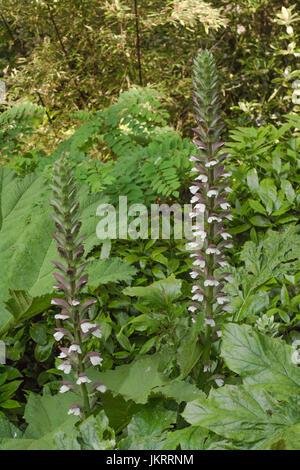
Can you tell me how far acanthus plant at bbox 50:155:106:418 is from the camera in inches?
44.3

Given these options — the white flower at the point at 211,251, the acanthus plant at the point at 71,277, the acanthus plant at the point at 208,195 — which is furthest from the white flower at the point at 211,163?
the acanthus plant at the point at 71,277

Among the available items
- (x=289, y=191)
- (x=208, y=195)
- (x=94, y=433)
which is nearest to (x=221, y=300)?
(x=208, y=195)

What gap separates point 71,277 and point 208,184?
559 millimetres

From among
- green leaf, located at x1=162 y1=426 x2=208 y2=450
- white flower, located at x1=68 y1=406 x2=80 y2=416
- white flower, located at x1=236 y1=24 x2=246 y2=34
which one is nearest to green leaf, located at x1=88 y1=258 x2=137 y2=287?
white flower, located at x1=68 y1=406 x2=80 y2=416

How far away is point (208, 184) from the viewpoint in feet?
4.88

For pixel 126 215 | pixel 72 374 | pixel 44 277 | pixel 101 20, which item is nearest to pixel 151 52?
pixel 101 20

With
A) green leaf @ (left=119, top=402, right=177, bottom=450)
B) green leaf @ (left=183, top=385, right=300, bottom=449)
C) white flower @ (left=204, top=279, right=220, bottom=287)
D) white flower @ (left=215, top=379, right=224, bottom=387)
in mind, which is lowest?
white flower @ (left=215, top=379, right=224, bottom=387)

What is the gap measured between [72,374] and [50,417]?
17cm

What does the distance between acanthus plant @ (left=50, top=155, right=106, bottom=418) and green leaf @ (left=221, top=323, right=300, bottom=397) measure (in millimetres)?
353

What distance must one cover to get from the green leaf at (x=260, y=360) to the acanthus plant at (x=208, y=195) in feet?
1.10

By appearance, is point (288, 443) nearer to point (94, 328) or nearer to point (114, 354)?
point (94, 328)

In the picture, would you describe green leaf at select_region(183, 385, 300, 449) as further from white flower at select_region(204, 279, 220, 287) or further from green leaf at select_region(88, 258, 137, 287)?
green leaf at select_region(88, 258, 137, 287)

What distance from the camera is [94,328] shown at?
4.08 ft

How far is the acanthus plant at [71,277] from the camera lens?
3.69 ft
